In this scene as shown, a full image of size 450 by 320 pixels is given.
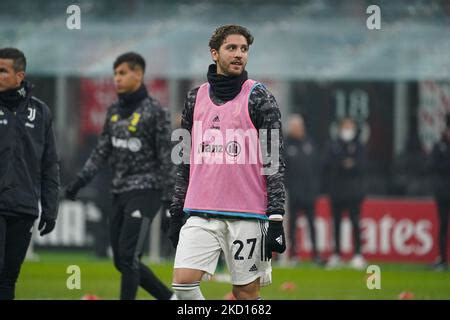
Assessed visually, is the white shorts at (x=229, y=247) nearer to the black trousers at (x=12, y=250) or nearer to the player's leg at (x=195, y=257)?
the player's leg at (x=195, y=257)

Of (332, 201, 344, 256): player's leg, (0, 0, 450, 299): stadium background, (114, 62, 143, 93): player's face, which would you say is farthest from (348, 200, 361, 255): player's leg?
(114, 62, 143, 93): player's face

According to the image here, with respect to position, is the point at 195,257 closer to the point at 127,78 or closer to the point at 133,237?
the point at 133,237

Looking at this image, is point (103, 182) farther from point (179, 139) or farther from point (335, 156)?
point (179, 139)

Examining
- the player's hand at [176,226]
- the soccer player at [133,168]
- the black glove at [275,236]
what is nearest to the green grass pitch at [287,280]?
the soccer player at [133,168]

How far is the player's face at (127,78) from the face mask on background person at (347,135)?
8.39 m

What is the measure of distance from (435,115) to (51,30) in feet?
23.4

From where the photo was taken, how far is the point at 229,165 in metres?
8.53

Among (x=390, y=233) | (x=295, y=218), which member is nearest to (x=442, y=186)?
(x=390, y=233)

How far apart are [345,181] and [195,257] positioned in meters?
11.0

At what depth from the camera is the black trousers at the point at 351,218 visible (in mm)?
18969
